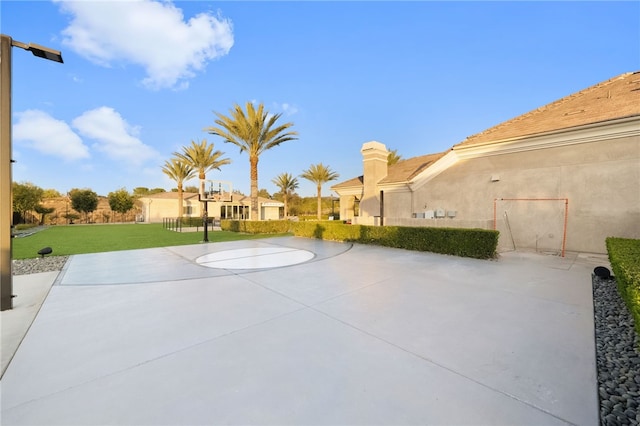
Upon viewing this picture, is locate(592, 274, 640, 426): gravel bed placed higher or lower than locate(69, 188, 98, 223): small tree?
lower

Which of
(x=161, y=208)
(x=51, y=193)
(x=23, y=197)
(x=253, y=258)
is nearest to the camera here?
(x=253, y=258)

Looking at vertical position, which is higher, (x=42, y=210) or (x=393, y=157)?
(x=393, y=157)

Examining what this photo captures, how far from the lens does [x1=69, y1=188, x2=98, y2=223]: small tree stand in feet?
99.6

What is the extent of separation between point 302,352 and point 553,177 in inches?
454

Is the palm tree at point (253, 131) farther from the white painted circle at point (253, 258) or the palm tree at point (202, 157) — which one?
the palm tree at point (202, 157)

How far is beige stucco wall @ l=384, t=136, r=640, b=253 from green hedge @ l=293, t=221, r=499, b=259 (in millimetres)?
1452

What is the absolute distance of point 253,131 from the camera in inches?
672

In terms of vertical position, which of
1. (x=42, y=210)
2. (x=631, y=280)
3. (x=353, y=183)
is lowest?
(x=631, y=280)

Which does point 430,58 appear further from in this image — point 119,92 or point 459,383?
point 119,92

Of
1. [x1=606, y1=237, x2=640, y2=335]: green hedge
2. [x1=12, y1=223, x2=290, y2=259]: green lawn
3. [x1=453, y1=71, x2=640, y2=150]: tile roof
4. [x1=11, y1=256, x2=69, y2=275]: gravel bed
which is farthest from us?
[x1=12, y1=223, x2=290, y2=259]: green lawn

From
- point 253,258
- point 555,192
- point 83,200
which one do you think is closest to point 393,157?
point 555,192

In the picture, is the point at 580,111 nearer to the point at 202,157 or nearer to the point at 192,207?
the point at 202,157

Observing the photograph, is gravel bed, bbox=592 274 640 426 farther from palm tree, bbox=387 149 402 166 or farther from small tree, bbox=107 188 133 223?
small tree, bbox=107 188 133 223

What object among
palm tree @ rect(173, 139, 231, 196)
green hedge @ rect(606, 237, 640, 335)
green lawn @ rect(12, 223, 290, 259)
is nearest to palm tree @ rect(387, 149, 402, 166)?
palm tree @ rect(173, 139, 231, 196)
